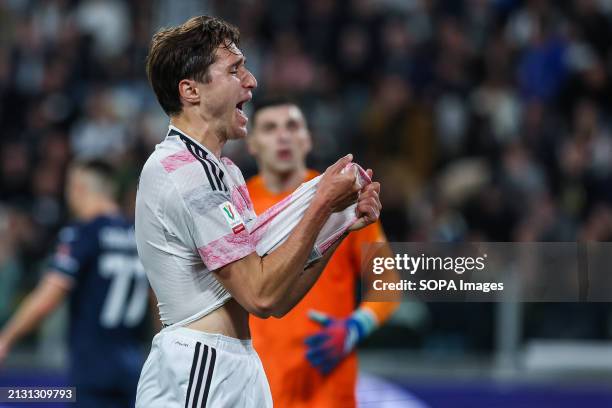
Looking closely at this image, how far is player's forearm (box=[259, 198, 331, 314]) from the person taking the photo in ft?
11.0

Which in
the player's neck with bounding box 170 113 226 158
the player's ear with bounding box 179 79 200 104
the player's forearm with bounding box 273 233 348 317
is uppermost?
the player's ear with bounding box 179 79 200 104

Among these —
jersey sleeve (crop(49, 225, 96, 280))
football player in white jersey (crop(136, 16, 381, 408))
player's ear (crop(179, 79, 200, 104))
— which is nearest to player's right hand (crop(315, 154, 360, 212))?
football player in white jersey (crop(136, 16, 381, 408))

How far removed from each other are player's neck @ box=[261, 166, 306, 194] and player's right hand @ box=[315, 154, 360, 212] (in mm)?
1853

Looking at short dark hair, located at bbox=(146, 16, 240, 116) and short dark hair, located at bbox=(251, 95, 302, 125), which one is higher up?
short dark hair, located at bbox=(251, 95, 302, 125)

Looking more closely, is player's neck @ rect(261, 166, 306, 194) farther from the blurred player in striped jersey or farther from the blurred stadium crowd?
the blurred stadium crowd

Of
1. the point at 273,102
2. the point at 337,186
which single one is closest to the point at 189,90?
the point at 337,186

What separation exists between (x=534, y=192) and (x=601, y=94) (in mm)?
1797

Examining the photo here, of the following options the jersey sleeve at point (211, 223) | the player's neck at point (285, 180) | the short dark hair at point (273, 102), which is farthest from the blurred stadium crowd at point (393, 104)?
the jersey sleeve at point (211, 223)

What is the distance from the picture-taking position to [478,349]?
836cm

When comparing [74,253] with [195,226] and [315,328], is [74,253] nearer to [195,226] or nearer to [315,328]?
[315,328]

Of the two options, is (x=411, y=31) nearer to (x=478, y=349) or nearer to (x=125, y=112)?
(x=125, y=112)

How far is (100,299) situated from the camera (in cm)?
Result: 676

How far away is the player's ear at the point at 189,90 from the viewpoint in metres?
3.58

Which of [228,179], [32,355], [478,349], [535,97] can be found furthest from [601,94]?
[228,179]
